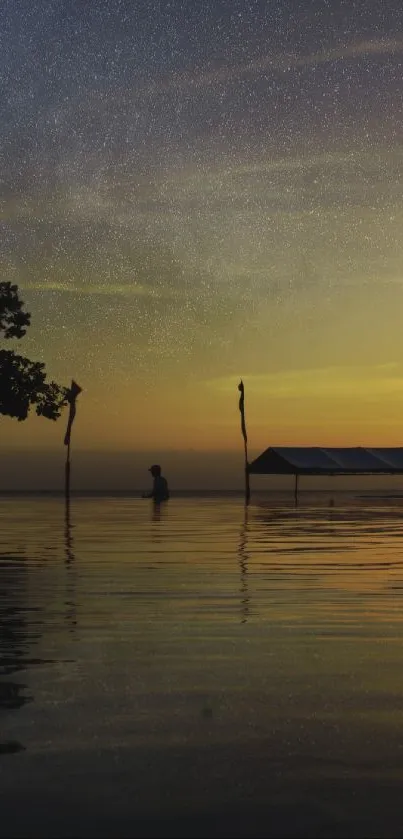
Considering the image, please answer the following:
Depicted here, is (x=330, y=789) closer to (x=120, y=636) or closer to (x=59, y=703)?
(x=59, y=703)

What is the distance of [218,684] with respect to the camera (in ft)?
30.7

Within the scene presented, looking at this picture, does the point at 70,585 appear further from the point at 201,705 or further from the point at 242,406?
the point at 242,406

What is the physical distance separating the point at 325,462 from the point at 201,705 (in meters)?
71.7

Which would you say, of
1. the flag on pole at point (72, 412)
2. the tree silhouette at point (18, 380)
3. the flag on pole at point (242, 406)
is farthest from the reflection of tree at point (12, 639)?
the flag on pole at point (242, 406)

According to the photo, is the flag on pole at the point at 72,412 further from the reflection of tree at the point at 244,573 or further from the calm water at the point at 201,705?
the calm water at the point at 201,705

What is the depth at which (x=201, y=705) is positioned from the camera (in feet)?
27.8

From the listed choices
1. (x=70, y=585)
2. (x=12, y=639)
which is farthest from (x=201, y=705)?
(x=70, y=585)

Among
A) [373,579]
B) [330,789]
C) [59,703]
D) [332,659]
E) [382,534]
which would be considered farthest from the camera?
[382,534]

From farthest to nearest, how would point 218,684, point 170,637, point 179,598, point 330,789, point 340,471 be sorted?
point 340,471 → point 179,598 → point 170,637 → point 218,684 → point 330,789

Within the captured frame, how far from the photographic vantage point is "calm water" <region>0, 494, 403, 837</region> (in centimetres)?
579


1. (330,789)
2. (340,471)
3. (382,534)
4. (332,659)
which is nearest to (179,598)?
(332,659)

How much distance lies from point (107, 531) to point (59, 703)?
27422 mm

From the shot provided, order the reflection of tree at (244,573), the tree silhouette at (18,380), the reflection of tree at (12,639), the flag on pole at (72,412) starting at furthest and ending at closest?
the flag on pole at (72,412) → the tree silhouette at (18,380) → the reflection of tree at (244,573) → the reflection of tree at (12,639)

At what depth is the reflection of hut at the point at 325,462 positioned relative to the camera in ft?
259
